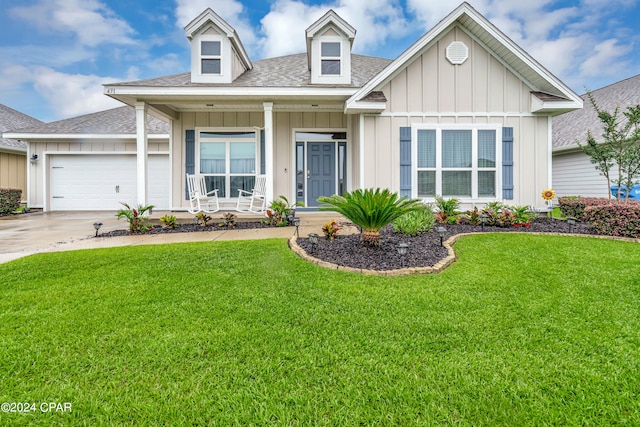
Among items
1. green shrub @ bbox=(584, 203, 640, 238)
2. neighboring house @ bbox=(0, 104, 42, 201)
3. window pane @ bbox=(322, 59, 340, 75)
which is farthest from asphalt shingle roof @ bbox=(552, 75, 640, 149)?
neighboring house @ bbox=(0, 104, 42, 201)

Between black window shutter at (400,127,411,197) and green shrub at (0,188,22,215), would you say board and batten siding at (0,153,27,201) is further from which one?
black window shutter at (400,127,411,197)

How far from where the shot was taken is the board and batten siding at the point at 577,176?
9.45 meters

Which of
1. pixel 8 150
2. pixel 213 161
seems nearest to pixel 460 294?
pixel 213 161

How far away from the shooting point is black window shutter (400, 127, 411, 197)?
286 inches

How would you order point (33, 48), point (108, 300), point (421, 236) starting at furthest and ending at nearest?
1. point (33, 48)
2. point (421, 236)
3. point (108, 300)

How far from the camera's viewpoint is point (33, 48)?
1352cm

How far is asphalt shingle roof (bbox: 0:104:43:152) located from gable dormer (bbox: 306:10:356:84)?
11.2 metres

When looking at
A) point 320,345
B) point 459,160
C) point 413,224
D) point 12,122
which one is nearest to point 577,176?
point 459,160

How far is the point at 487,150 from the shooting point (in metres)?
7.35

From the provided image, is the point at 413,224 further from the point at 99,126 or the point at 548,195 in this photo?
the point at 99,126

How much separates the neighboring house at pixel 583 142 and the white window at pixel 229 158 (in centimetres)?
961

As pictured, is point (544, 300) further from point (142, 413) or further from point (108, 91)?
point (108, 91)

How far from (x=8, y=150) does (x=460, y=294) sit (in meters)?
15.1

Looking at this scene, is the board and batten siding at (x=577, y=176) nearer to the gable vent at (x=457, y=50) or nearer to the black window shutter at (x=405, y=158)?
the gable vent at (x=457, y=50)
